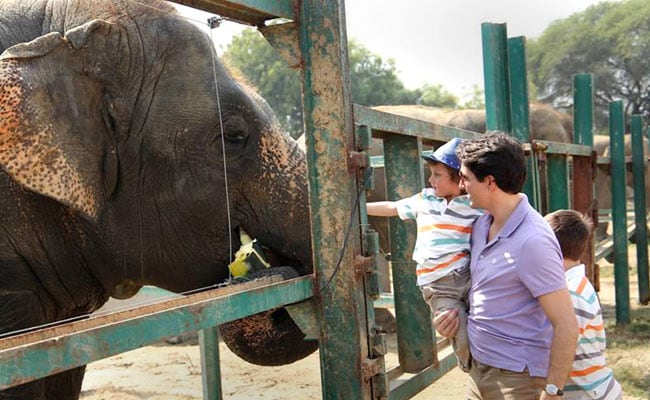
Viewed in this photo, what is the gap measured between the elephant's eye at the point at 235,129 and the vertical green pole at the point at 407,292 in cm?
59

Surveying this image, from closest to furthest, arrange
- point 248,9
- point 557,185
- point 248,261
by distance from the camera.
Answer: point 248,9 → point 248,261 → point 557,185

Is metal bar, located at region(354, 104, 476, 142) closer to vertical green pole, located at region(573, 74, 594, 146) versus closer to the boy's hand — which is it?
the boy's hand

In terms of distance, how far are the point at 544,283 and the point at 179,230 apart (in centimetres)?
149

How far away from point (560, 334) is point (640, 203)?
764cm

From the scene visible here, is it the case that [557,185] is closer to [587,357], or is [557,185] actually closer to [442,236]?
[587,357]

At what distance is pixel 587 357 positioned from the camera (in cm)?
281

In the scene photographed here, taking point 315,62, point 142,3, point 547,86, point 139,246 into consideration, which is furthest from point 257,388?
point 547,86

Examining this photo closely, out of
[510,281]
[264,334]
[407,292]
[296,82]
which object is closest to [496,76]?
[407,292]

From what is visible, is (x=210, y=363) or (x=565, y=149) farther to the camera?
(x=565, y=149)

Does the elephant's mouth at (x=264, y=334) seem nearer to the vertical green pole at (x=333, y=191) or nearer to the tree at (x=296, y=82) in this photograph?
the vertical green pole at (x=333, y=191)

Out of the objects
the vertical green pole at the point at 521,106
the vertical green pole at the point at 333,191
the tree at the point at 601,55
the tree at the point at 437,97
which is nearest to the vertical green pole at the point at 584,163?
the vertical green pole at the point at 521,106

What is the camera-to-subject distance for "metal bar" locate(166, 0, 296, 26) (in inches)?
87.7

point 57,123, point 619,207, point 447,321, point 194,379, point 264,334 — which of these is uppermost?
point 57,123

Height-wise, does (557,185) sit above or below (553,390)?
above
